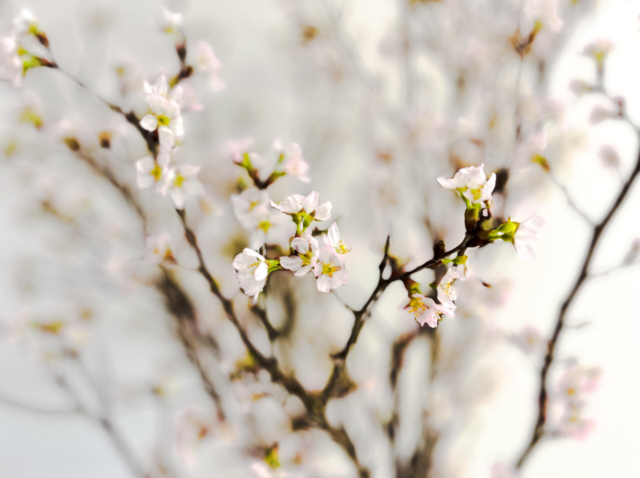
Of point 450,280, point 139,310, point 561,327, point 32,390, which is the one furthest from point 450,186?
point 32,390

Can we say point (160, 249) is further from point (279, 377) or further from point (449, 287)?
point (449, 287)

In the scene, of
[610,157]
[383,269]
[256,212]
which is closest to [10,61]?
[256,212]

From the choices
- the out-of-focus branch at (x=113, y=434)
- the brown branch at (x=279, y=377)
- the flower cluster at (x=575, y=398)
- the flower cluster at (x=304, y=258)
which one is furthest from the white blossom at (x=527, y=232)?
the out-of-focus branch at (x=113, y=434)

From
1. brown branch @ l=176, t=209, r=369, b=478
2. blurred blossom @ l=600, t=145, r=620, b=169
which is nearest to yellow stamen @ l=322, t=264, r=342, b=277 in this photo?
brown branch @ l=176, t=209, r=369, b=478

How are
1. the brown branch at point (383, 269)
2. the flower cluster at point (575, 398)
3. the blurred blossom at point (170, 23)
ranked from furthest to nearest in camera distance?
the flower cluster at point (575, 398)
the blurred blossom at point (170, 23)
the brown branch at point (383, 269)

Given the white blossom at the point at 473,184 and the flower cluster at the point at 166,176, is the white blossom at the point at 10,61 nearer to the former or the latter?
the flower cluster at the point at 166,176

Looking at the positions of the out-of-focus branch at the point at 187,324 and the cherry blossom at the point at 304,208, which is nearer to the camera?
the cherry blossom at the point at 304,208
